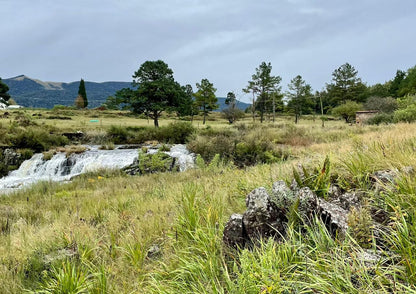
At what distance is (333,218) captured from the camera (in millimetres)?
2207

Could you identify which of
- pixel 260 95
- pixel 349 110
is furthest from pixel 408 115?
pixel 260 95

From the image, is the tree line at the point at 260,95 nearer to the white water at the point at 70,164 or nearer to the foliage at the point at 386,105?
the foliage at the point at 386,105

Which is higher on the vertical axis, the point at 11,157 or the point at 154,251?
the point at 154,251

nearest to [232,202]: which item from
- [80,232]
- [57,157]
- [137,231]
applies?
[137,231]

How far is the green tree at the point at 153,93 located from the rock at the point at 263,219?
1061 inches

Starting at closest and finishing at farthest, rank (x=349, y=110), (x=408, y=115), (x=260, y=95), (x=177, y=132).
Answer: (x=408, y=115) < (x=177, y=132) < (x=349, y=110) < (x=260, y=95)

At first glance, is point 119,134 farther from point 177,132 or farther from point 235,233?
point 235,233

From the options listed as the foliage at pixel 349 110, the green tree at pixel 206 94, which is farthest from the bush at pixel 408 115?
the green tree at pixel 206 94

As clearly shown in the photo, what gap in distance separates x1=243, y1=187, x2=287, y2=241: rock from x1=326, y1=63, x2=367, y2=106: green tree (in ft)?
214

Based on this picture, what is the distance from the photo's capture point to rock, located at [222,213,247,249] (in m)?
2.46

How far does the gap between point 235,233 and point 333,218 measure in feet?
2.99

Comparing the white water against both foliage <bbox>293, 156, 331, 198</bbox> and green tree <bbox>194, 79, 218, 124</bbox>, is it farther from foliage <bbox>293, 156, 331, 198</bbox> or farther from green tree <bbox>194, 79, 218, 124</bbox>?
green tree <bbox>194, 79, 218, 124</bbox>

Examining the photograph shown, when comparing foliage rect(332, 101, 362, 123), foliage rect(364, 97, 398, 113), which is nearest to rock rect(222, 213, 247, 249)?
foliage rect(364, 97, 398, 113)

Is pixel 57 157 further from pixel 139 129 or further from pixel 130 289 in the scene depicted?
pixel 130 289
